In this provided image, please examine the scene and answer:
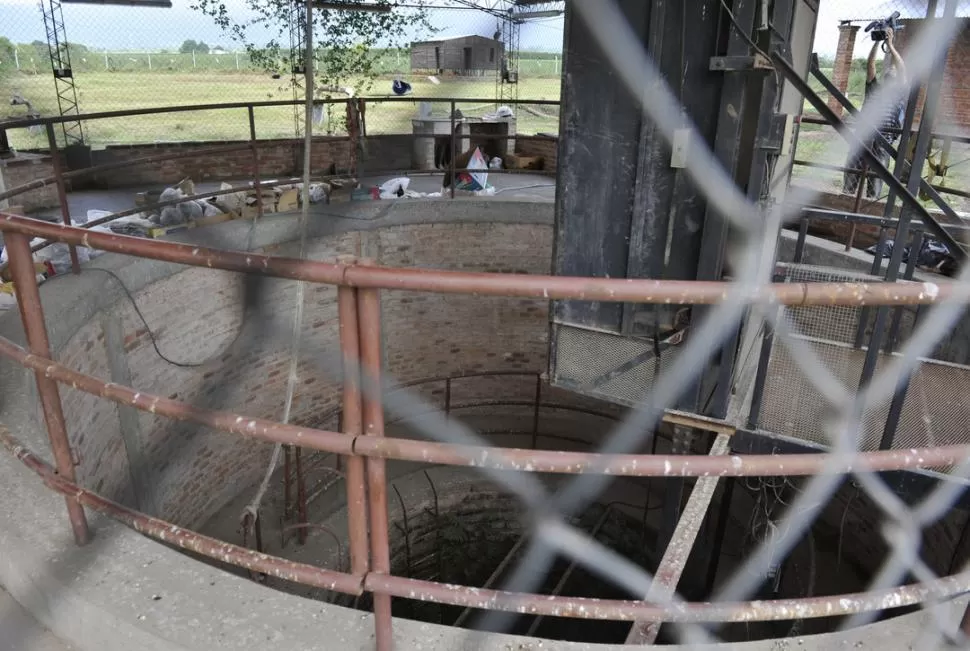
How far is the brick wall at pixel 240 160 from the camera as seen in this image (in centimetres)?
968

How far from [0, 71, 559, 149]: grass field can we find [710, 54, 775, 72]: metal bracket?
1170 cm

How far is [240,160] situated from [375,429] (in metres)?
9.97

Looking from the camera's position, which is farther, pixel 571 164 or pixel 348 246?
pixel 348 246

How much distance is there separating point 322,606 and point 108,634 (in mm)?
503

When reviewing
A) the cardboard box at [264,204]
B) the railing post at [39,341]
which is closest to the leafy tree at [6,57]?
the cardboard box at [264,204]

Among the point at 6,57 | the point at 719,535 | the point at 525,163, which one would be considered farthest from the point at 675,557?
the point at 6,57

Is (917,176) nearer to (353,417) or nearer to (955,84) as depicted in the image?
(353,417)

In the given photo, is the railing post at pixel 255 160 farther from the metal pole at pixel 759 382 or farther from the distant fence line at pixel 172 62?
the distant fence line at pixel 172 62

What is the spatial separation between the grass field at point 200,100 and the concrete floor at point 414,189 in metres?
4.86

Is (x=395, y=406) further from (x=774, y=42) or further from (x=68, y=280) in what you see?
(x=774, y=42)

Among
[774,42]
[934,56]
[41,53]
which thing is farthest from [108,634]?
[41,53]

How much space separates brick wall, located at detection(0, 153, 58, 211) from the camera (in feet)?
27.1

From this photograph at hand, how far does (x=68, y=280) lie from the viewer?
438 cm

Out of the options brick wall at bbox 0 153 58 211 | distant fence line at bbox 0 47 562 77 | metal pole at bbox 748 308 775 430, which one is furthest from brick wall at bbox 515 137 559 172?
metal pole at bbox 748 308 775 430
